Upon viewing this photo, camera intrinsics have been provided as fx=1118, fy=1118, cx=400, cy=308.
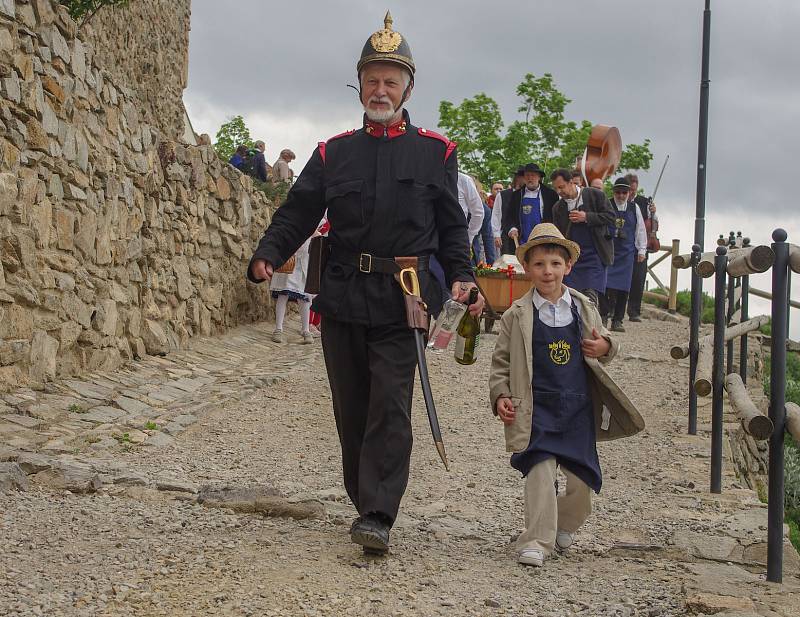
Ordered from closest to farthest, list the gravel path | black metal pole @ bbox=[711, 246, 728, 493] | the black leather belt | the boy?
1. the gravel path
2. the black leather belt
3. the boy
4. black metal pole @ bbox=[711, 246, 728, 493]

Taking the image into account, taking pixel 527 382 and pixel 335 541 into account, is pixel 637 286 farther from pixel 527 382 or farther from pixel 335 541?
pixel 335 541

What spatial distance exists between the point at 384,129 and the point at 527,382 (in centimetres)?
119

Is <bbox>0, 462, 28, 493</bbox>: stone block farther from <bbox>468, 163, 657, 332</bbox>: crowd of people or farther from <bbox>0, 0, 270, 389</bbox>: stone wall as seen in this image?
<bbox>468, 163, 657, 332</bbox>: crowd of people

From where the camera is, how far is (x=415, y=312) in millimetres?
4367

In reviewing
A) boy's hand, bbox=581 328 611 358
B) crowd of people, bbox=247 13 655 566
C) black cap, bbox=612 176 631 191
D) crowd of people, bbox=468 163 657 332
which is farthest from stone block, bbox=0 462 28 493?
black cap, bbox=612 176 631 191

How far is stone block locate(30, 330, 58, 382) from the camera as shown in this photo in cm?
741

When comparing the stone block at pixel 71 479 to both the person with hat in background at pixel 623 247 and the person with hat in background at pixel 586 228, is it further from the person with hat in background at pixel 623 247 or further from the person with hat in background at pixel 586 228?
the person with hat in background at pixel 623 247

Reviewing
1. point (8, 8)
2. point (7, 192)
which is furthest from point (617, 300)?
point (8, 8)

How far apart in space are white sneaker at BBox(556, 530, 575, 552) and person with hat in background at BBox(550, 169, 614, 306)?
19.6ft

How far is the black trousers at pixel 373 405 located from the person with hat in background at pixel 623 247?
30.2 ft

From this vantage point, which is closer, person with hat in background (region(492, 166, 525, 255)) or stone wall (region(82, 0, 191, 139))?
person with hat in background (region(492, 166, 525, 255))

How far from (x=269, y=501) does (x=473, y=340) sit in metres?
1.21

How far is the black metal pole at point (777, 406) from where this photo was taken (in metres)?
4.36

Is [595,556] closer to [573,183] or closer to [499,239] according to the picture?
[573,183]
